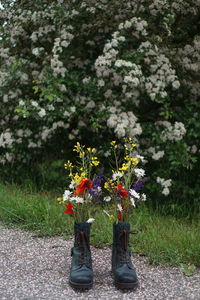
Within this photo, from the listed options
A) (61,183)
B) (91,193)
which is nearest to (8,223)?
(91,193)

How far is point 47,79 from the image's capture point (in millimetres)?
5348

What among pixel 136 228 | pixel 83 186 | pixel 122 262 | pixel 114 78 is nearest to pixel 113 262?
pixel 122 262

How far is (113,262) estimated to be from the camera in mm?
3041

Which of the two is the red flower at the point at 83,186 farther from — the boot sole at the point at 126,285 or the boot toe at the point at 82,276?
the boot sole at the point at 126,285

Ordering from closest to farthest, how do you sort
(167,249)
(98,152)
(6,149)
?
(167,249) → (98,152) → (6,149)

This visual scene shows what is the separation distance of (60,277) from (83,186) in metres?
0.61

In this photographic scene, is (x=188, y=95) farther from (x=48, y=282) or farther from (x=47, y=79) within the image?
(x=48, y=282)

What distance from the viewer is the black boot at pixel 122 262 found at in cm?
286

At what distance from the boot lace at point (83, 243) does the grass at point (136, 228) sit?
24.0 inches

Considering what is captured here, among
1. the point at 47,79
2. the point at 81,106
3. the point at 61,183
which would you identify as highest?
the point at 47,79

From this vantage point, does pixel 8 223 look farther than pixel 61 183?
No

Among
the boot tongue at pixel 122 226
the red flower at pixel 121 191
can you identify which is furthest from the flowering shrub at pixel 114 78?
the boot tongue at pixel 122 226

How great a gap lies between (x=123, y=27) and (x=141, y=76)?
0.61 meters

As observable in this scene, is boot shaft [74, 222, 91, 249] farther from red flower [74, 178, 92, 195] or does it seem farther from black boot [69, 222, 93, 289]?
red flower [74, 178, 92, 195]
